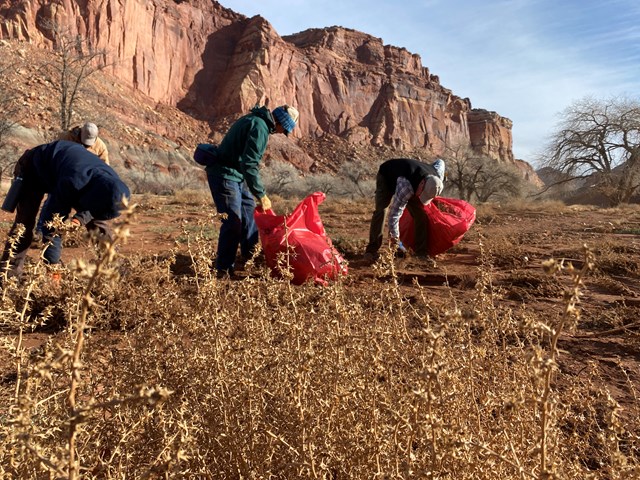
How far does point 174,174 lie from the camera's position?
120 ft

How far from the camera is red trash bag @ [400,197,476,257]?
5.52 m

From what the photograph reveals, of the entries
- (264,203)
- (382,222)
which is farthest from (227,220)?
(382,222)

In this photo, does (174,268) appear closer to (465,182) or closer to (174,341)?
(174,341)

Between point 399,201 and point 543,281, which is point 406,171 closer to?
point 399,201

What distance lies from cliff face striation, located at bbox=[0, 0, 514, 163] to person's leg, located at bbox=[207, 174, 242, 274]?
139 feet

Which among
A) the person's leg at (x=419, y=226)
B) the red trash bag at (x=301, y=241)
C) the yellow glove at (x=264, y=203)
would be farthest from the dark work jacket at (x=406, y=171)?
the yellow glove at (x=264, y=203)

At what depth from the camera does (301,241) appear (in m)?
4.29

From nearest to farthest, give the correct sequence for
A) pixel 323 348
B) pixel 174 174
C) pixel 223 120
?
pixel 323 348, pixel 174 174, pixel 223 120

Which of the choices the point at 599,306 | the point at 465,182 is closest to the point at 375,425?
the point at 599,306

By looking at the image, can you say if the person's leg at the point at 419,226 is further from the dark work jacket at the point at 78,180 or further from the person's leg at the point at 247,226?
the dark work jacket at the point at 78,180

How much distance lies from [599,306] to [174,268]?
4.43 meters

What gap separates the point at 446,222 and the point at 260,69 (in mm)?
60099

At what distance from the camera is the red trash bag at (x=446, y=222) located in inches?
217

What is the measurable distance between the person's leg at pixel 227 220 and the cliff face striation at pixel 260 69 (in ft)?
139
